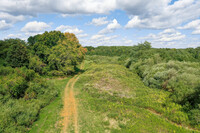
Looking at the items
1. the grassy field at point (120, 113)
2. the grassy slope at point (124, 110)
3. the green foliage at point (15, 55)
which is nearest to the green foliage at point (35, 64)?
the green foliage at point (15, 55)

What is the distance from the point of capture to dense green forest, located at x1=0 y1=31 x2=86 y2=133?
12.3 m

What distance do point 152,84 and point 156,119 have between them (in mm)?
13454

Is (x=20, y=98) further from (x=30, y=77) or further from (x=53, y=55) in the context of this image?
(x=53, y=55)

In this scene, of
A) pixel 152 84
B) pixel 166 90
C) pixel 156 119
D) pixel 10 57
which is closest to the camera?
pixel 156 119

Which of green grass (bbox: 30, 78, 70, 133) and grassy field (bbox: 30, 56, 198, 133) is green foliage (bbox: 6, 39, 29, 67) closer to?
grassy field (bbox: 30, 56, 198, 133)

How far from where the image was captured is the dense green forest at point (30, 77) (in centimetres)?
1230

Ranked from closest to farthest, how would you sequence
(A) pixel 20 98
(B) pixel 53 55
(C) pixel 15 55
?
(A) pixel 20 98, (C) pixel 15 55, (B) pixel 53 55

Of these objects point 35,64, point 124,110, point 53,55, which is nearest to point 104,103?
point 124,110

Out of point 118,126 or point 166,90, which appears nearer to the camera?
point 118,126

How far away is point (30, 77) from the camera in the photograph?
20.3 meters

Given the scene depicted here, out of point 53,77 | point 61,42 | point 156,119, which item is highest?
point 61,42

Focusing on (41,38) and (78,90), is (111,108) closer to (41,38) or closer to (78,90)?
(78,90)

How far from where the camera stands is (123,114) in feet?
50.1

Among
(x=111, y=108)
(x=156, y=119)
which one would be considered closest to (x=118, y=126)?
(x=111, y=108)
